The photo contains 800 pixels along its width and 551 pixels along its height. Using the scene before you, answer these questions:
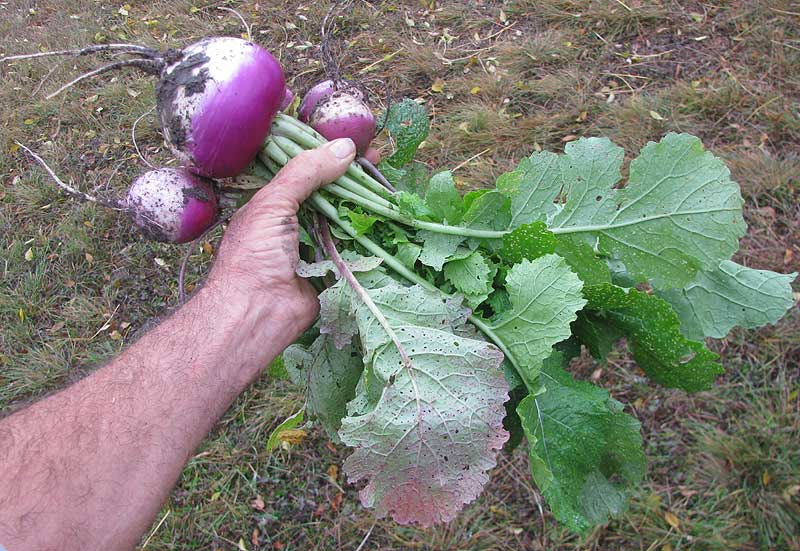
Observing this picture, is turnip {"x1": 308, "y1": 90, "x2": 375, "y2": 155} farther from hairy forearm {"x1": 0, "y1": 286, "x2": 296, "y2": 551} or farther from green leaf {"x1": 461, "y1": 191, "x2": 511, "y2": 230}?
hairy forearm {"x1": 0, "y1": 286, "x2": 296, "y2": 551}

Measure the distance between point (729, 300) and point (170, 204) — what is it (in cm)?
178

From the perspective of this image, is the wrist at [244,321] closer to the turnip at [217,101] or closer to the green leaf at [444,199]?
the turnip at [217,101]

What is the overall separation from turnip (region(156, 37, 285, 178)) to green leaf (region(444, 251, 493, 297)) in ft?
2.36

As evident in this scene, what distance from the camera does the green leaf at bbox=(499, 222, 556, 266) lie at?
1690 millimetres

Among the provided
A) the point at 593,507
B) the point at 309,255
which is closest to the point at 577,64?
the point at 309,255

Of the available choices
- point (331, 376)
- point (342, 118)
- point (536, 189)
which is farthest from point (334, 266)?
point (536, 189)

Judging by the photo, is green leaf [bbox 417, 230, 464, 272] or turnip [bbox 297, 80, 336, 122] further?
turnip [bbox 297, 80, 336, 122]

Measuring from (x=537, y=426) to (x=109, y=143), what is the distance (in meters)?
4.07

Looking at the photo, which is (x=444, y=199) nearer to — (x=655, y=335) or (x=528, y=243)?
(x=528, y=243)

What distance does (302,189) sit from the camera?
187 cm

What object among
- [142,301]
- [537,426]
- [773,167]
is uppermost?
[537,426]

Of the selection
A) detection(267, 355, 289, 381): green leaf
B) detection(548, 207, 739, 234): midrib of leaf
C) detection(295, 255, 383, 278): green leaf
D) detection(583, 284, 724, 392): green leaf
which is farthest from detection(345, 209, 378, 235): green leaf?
detection(267, 355, 289, 381): green leaf

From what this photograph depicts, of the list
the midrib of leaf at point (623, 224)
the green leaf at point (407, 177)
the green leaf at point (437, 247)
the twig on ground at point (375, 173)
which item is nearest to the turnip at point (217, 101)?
the twig on ground at point (375, 173)

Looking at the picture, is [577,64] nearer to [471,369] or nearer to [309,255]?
[309,255]
